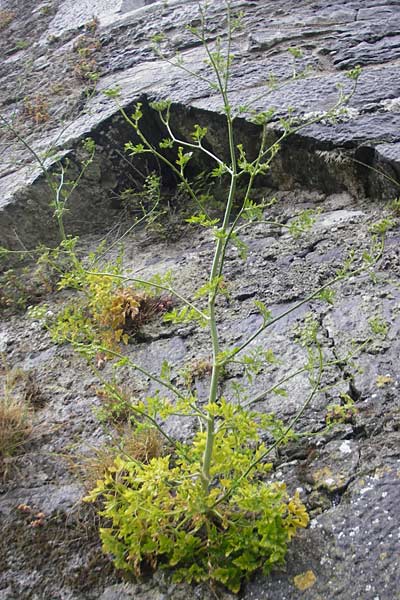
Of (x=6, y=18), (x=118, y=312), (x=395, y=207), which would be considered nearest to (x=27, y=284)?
(x=118, y=312)

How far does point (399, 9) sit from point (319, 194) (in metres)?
2.13

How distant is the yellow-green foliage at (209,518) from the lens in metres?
1.64

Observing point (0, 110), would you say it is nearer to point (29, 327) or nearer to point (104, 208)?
point (104, 208)

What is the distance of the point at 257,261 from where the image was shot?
3.09 meters

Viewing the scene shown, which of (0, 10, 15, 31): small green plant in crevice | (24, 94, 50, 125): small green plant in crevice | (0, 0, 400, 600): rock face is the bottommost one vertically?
(0, 0, 400, 600): rock face

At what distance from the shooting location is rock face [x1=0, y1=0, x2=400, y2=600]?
5.94 feet

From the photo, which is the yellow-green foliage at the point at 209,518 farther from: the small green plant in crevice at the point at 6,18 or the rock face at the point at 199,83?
the small green plant in crevice at the point at 6,18

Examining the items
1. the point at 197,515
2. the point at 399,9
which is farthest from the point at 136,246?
the point at 399,9

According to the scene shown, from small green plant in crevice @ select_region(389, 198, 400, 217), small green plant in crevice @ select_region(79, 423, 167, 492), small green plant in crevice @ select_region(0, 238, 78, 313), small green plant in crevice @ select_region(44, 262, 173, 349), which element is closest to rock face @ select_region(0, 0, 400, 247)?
small green plant in crevice @ select_region(389, 198, 400, 217)

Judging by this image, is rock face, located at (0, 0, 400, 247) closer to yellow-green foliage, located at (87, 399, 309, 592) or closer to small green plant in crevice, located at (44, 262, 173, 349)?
small green plant in crevice, located at (44, 262, 173, 349)

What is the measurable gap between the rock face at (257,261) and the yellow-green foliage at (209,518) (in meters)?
0.08

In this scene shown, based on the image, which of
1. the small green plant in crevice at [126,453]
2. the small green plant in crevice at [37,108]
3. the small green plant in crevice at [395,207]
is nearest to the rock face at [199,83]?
the small green plant in crevice at [37,108]

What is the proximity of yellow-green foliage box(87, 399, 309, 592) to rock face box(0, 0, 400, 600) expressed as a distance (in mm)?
76

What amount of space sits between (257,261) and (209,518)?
1.61m
